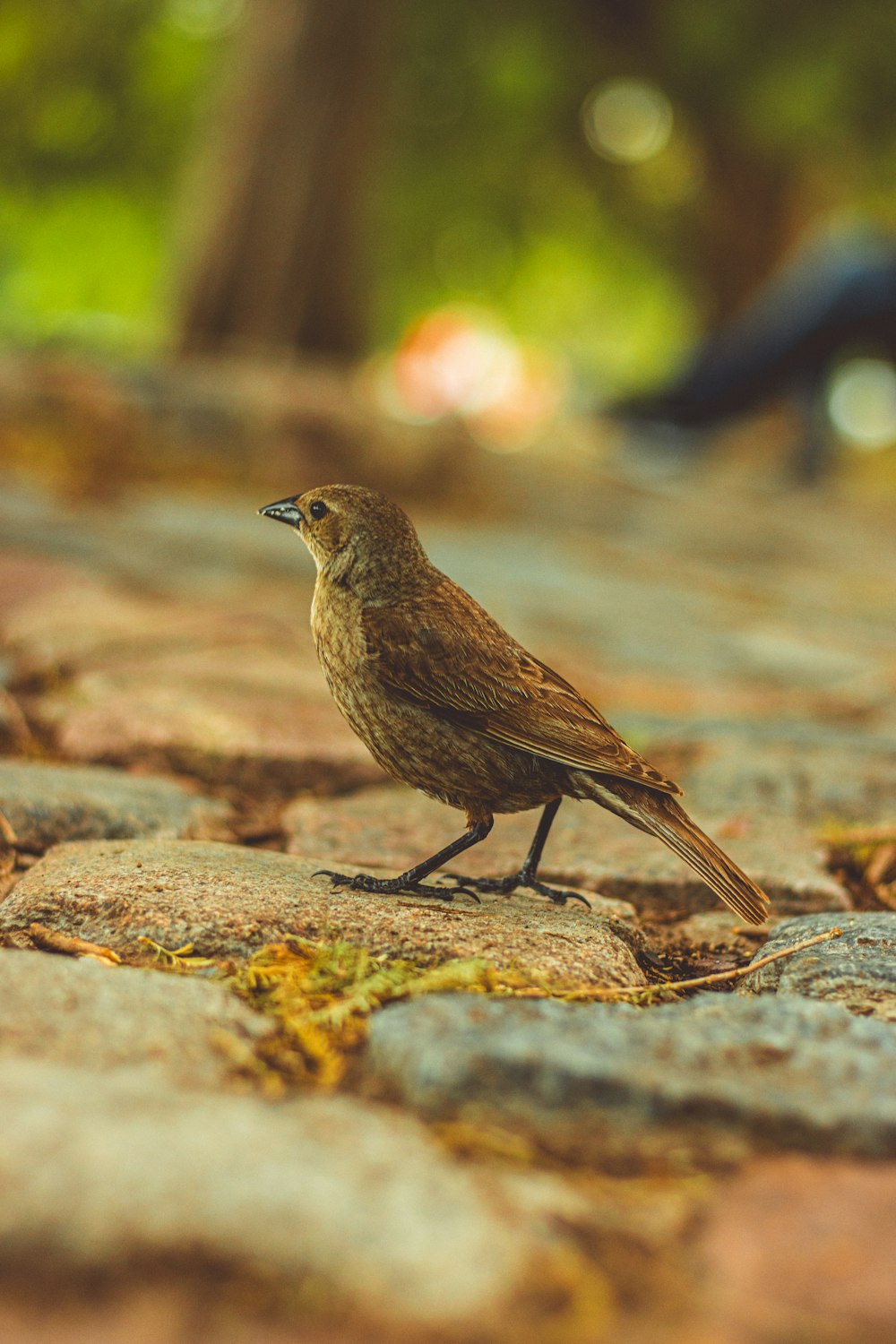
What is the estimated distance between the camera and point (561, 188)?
17125 millimetres

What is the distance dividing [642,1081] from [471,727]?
3.19ft

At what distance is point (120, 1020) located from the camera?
1.41m

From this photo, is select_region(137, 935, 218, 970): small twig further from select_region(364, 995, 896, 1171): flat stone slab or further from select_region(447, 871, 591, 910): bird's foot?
select_region(447, 871, 591, 910): bird's foot

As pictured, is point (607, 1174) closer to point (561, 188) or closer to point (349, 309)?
point (349, 309)

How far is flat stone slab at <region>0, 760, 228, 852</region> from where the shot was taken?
2.24 m

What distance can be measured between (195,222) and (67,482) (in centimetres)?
369

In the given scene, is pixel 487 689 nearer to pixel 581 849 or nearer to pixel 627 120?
pixel 581 849

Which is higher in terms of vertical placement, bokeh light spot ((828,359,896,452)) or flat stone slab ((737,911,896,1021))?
bokeh light spot ((828,359,896,452))

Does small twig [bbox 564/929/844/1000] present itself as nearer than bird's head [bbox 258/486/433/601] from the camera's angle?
Yes

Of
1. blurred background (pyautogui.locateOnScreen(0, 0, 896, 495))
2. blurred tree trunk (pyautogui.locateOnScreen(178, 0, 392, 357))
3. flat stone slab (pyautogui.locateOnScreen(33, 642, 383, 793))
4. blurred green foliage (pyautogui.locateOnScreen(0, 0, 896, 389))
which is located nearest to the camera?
flat stone slab (pyautogui.locateOnScreen(33, 642, 383, 793))

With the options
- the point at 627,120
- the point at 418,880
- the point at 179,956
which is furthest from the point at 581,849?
the point at 627,120

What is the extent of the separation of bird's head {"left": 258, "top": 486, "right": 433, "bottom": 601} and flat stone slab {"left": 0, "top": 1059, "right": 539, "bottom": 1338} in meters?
1.34

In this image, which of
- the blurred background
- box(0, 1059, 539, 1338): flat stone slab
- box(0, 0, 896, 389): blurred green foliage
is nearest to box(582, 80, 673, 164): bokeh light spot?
the blurred background

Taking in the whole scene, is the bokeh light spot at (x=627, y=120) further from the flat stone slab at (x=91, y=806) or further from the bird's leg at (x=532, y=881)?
the bird's leg at (x=532, y=881)
